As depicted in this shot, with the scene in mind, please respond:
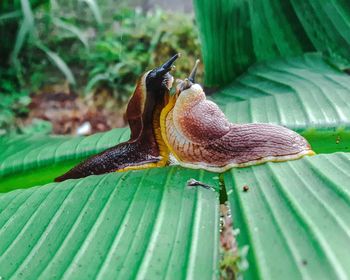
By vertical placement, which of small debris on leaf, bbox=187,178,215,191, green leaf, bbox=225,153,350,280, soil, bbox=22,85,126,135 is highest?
green leaf, bbox=225,153,350,280

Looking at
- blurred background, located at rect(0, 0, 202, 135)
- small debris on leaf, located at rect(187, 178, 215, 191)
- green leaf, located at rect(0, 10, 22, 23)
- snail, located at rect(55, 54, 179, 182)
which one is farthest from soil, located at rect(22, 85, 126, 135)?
small debris on leaf, located at rect(187, 178, 215, 191)

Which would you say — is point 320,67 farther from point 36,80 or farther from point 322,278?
point 36,80

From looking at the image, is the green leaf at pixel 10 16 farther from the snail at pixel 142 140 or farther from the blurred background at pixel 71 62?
the snail at pixel 142 140

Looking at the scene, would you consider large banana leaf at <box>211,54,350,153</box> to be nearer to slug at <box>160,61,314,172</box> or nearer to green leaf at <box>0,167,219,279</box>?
slug at <box>160,61,314,172</box>

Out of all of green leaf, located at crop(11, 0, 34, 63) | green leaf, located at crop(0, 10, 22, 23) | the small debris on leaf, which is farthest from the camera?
green leaf, located at crop(0, 10, 22, 23)

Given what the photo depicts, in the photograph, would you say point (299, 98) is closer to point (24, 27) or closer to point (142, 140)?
point (142, 140)

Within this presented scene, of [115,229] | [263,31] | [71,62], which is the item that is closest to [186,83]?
[115,229]

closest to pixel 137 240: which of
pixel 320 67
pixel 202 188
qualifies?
pixel 202 188
